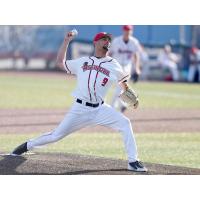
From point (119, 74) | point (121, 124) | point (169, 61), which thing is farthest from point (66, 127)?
point (169, 61)

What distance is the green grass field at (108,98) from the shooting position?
1179 cm

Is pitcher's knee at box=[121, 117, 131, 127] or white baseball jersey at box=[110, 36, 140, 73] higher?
white baseball jersey at box=[110, 36, 140, 73]

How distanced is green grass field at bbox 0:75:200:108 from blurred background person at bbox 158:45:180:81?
2.21 metres

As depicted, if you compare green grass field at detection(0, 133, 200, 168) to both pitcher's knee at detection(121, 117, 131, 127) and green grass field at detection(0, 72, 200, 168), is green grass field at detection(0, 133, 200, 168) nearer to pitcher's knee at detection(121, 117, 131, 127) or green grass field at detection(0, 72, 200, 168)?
green grass field at detection(0, 72, 200, 168)

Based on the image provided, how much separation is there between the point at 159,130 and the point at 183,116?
305 cm

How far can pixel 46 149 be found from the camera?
1220cm

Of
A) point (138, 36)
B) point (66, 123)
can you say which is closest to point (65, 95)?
point (138, 36)

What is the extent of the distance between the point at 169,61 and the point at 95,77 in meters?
24.5

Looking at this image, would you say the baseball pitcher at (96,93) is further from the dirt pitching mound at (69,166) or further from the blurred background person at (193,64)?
the blurred background person at (193,64)

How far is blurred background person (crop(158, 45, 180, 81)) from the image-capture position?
34.0m

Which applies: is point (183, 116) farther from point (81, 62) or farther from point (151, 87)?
point (151, 87)

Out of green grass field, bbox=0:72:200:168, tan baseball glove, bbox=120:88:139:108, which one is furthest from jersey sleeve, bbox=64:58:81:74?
green grass field, bbox=0:72:200:168

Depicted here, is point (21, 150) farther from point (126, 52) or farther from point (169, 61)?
point (169, 61)

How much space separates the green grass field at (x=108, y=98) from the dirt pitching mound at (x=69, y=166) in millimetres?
845
